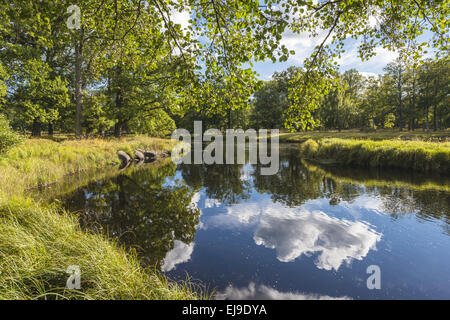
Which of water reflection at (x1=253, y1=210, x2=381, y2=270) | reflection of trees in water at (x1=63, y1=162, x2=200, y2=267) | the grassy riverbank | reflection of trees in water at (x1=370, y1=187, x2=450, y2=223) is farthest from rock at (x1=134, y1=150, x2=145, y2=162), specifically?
reflection of trees in water at (x1=370, y1=187, x2=450, y2=223)

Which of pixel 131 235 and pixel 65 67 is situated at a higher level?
pixel 65 67

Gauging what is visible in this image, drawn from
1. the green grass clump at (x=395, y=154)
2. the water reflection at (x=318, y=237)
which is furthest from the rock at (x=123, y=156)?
the green grass clump at (x=395, y=154)

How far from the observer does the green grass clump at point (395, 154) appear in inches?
462

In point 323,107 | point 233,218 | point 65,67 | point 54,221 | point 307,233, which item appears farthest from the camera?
point 323,107

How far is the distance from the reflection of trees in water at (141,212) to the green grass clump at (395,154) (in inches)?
516

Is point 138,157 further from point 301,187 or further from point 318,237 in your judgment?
point 318,237

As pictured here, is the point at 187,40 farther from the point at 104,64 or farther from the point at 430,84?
the point at 430,84

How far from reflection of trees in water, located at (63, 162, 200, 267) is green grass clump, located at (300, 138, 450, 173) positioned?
13.1 meters

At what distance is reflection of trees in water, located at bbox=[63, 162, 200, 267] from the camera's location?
16.7 ft

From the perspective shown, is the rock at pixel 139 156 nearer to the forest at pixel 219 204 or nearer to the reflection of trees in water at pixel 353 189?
the forest at pixel 219 204

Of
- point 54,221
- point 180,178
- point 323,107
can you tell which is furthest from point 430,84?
point 54,221

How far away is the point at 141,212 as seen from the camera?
6984 mm

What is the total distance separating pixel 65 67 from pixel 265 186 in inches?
1044

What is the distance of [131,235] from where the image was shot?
5.34 meters
